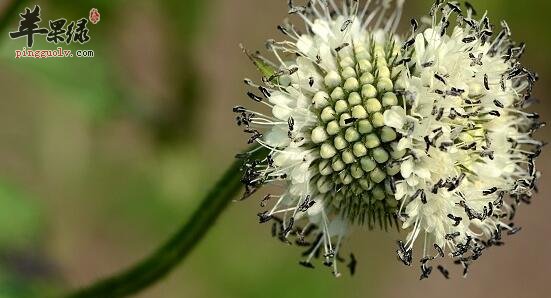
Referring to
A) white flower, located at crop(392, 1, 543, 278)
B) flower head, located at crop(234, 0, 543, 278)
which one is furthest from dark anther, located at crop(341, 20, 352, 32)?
white flower, located at crop(392, 1, 543, 278)

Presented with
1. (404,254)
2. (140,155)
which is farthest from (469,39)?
(140,155)

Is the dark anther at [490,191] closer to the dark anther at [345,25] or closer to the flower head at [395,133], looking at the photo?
the flower head at [395,133]

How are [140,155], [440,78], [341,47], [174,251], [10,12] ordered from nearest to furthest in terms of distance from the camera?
[440,78], [341,47], [174,251], [10,12], [140,155]

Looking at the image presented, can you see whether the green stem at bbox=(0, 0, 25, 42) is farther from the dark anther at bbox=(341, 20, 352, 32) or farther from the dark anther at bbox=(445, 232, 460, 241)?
the dark anther at bbox=(445, 232, 460, 241)

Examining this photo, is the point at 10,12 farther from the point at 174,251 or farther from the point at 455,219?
the point at 455,219

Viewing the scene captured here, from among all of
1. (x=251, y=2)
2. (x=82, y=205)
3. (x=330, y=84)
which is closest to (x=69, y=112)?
(x=82, y=205)

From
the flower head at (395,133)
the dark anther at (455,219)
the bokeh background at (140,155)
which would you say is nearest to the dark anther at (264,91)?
the flower head at (395,133)
